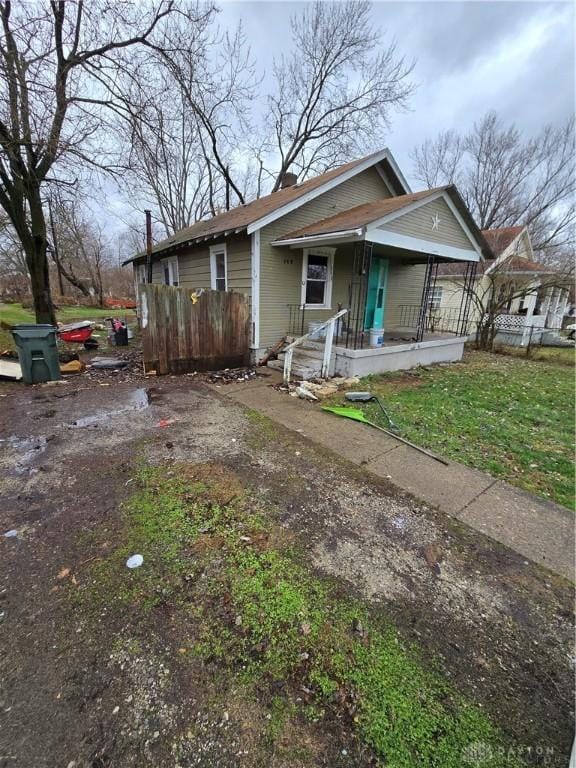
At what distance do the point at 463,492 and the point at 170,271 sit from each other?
1258cm

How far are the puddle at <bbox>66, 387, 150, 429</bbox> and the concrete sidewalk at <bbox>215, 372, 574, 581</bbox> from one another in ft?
7.06

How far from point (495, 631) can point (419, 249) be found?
7.59m

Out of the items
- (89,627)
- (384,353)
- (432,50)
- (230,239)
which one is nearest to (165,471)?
(89,627)

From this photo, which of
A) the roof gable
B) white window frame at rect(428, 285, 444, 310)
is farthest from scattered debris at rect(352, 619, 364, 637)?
white window frame at rect(428, 285, 444, 310)

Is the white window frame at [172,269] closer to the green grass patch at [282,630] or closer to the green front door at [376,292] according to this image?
the green front door at [376,292]

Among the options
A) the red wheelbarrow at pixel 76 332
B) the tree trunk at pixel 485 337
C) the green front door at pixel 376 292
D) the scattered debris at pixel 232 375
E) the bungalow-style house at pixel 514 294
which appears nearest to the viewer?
the scattered debris at pixel 232 375

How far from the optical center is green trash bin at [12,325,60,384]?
597 centimetres

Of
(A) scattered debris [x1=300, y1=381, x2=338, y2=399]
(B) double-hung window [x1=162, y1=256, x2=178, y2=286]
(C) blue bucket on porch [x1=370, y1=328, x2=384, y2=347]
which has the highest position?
(B) double-hung window [x1=162, y1=256, x2=178, y2=286]

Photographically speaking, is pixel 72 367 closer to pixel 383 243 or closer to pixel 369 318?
pixel 383 243

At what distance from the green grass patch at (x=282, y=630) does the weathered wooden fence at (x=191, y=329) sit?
4615 millimetres

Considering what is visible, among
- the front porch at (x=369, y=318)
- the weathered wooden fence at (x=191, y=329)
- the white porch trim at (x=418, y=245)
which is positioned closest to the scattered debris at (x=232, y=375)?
the weathered wooden fence at (x=191, y=329)

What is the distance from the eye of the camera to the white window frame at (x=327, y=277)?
8.75 metres

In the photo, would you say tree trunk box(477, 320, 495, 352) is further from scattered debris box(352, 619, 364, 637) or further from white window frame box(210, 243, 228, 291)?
scattered debris box(352, 619, 364, 637)

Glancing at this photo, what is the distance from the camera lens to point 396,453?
3.96m
